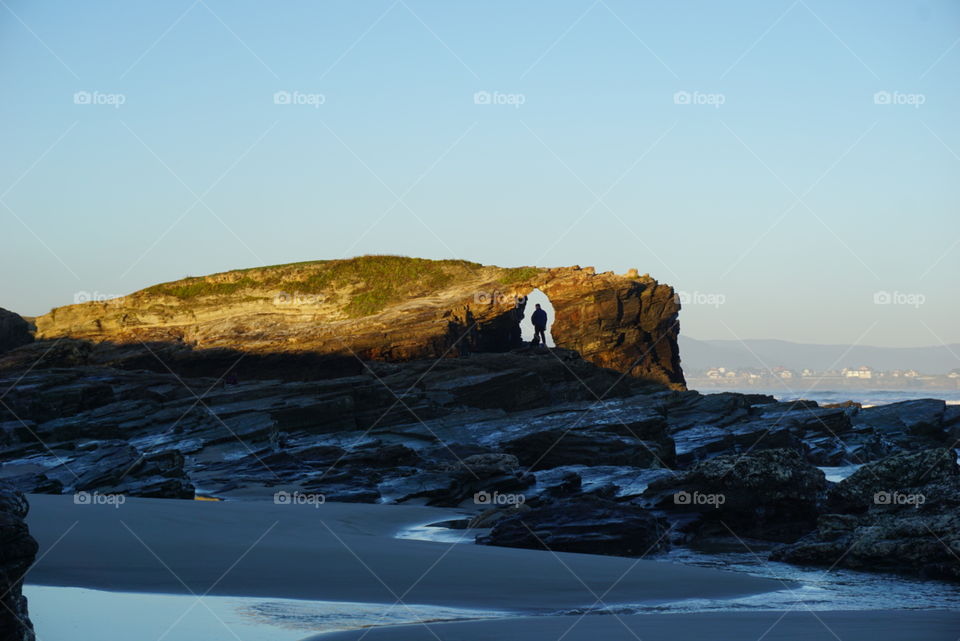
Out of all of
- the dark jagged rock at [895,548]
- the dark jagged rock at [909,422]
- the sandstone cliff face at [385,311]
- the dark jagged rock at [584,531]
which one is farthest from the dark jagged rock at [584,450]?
the sandstone cliff face at [385,311]

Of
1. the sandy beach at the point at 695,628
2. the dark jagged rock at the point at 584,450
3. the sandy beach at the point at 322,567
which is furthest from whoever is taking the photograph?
the dark jagged rock at the point at 584,450

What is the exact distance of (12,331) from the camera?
5112 centimetres

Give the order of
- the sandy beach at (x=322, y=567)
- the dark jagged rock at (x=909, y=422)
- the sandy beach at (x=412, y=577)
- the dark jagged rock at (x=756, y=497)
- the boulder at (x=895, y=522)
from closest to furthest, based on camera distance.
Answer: the sandy beach at (x=412, y=577) → the sandy beach at (x=322, y=567) → the boulder at (x=895, y=522) → the dark jagged rock at (x=756, y=497) → the dark jagged rock at (x=909, y=422)

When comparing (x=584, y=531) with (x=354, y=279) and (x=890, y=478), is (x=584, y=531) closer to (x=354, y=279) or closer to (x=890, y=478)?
(x=890, y=478)

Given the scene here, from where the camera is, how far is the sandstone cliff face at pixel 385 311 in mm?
44094

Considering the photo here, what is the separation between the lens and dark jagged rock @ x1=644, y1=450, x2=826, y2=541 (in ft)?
43.5

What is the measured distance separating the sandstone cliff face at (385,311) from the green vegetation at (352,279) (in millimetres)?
67

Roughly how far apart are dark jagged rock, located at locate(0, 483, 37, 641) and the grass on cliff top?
42365 mm

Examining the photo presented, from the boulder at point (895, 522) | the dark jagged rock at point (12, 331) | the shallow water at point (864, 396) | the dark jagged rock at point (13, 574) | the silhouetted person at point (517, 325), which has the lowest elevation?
the boulder at point (895, 522)

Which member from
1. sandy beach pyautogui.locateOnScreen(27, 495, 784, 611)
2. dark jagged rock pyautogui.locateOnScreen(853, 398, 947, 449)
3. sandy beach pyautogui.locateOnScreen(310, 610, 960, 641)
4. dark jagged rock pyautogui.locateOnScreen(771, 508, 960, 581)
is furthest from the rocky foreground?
sandy beach pyautogui.locateOnScreen(310, 610, 960, 641)

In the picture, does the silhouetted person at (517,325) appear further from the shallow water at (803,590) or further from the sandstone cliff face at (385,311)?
the shallow water at (803,590)

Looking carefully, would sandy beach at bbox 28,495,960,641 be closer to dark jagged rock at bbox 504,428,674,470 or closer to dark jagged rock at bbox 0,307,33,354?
dark jagged rock at bbox 504,428,674,470

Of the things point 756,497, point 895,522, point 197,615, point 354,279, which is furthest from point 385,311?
point 197,615

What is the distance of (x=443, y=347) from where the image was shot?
4116 cm
